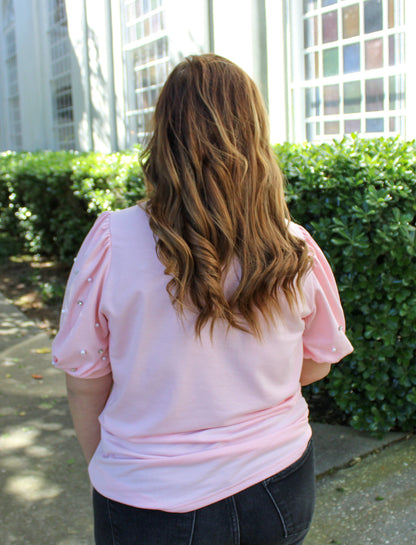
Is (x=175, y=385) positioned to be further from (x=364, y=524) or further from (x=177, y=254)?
(x=364, y=524)

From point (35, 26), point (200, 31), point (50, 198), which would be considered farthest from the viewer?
point (35, 26)

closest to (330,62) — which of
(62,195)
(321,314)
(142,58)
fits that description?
(62,195)

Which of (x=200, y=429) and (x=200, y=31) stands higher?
(x=200, y=31)

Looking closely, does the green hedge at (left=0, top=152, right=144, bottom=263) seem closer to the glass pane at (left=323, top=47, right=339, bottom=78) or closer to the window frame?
the window frame

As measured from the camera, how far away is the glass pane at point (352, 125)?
19.7 feet

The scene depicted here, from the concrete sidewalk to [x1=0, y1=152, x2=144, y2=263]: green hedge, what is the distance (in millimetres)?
2301

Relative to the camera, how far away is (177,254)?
1367 millimetres

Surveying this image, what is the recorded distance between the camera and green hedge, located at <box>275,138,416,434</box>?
135 inches

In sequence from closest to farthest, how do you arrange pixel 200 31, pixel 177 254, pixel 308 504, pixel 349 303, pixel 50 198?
pixel 177 254, pixel 308 504, pixel 349 303, pixel 200 31, pixel 50 198

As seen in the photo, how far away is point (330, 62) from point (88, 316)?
5.38 m

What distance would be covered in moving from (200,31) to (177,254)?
673cm

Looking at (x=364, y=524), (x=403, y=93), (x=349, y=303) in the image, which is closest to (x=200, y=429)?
(x=364, y=524)

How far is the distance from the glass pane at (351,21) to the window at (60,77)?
8.50 metres

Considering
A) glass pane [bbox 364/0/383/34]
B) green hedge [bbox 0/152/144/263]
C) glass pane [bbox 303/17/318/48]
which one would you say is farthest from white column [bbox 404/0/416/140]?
green hedge [bbox 0/152/144/263]
